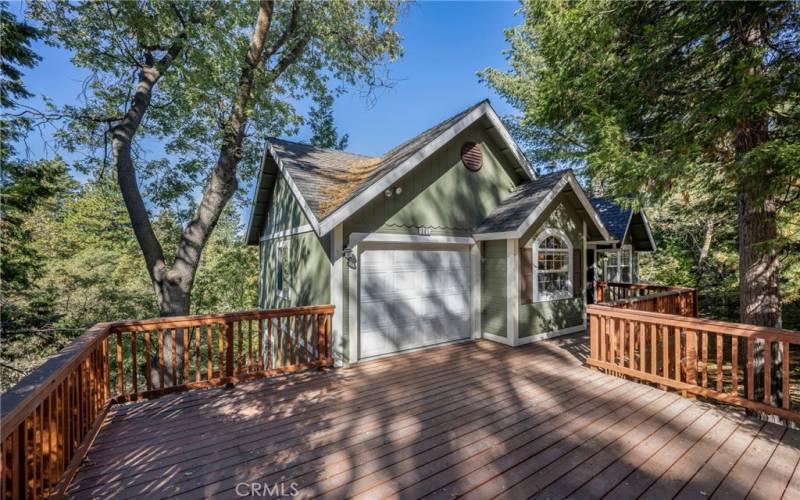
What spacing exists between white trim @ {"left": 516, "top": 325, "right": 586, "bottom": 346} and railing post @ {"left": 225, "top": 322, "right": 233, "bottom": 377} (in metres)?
5.13

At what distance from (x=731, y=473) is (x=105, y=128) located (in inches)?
488

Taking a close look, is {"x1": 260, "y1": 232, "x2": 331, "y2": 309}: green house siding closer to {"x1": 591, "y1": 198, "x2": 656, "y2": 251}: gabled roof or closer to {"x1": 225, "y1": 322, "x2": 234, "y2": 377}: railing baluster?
{"x1": 225, "y1": 322, "x2": 234, "y2": 377}: railing baluster

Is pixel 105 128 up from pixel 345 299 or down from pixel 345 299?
up

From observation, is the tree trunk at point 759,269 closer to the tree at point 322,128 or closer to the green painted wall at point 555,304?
the green painted wall at point 555,304

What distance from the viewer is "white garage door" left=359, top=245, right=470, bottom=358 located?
586cm

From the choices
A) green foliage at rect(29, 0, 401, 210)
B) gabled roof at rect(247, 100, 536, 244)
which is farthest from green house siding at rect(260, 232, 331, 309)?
green foliage at rect(29, 0, 401, 210)

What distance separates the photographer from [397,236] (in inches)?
239

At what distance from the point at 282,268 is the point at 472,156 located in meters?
5.23

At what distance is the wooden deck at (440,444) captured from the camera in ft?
8.63

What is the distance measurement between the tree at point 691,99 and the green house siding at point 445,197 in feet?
6.25

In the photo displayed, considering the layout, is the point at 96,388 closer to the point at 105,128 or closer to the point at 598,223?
the point at 105,128

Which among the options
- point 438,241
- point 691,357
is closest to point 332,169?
point 438,241

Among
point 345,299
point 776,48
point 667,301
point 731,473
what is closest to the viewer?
point 731,473

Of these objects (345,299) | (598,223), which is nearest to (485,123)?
(598,223)
